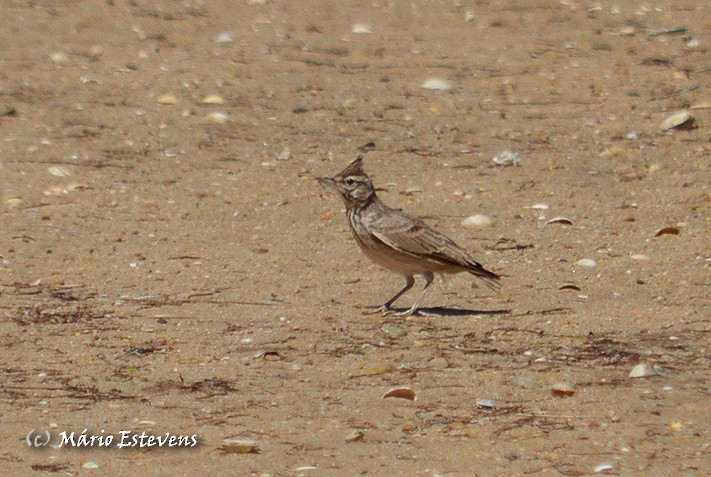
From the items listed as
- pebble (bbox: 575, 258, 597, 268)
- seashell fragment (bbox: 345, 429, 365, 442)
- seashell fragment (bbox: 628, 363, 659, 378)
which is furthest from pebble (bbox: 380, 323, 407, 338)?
pebble (bbox: 575, 258, 597, 268)

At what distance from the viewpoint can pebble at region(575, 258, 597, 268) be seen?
8.10 metres

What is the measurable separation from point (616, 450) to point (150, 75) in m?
7.96

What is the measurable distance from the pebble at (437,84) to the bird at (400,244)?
14.9 feet

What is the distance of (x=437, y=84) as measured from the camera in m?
12.1

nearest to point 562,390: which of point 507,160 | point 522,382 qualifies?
point 522,382

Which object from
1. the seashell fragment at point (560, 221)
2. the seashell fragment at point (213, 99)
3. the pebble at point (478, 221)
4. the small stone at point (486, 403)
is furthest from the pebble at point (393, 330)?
the seashell fragment at point (213, 99)

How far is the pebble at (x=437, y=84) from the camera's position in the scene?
12022 mm

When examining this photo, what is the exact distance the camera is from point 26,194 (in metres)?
9.44

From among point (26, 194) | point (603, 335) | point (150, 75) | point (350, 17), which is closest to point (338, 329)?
point (603, 335)

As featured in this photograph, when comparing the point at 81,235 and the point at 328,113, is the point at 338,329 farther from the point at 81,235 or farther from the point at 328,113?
the point at 328,113

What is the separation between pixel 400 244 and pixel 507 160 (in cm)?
312

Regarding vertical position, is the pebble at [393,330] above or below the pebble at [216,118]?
above

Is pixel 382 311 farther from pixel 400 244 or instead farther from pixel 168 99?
pixel 168 99

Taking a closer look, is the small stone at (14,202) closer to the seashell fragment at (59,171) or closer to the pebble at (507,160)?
the seashell fragment at (59,171)
